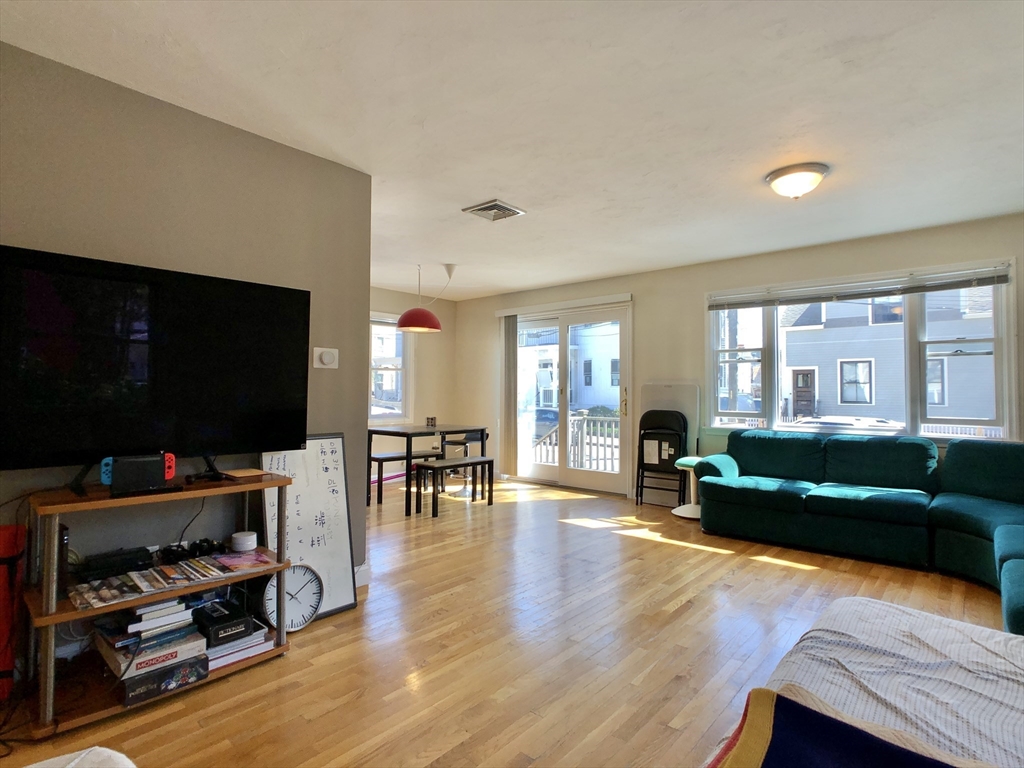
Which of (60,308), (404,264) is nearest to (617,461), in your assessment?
(404,264)

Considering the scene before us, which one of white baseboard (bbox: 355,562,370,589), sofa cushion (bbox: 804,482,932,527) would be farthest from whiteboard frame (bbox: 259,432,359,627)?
sofa cushion (bbox: 804,482,932,527)

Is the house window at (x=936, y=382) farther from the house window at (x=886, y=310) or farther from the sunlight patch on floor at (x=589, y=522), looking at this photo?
the sunlight patch on floor at (x=589, y=522)

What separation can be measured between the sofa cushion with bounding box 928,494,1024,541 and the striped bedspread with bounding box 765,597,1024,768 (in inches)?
91.5

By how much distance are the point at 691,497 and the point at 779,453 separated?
40.3 inches

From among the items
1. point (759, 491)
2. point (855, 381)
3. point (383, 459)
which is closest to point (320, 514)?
point (383, 459)

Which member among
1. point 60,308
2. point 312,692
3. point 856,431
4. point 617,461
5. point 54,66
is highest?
point 54,66

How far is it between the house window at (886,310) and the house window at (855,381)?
1.19 ft

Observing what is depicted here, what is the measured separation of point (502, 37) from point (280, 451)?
2.16m

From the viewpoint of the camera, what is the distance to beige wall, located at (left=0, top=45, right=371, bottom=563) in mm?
2084

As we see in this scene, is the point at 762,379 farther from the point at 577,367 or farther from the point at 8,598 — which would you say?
the point at 8,598

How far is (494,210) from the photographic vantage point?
3.84 m

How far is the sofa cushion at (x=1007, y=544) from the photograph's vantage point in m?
2.65

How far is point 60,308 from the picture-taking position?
2.00 metres

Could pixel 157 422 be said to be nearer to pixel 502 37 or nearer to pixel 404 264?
pixel 502 37
